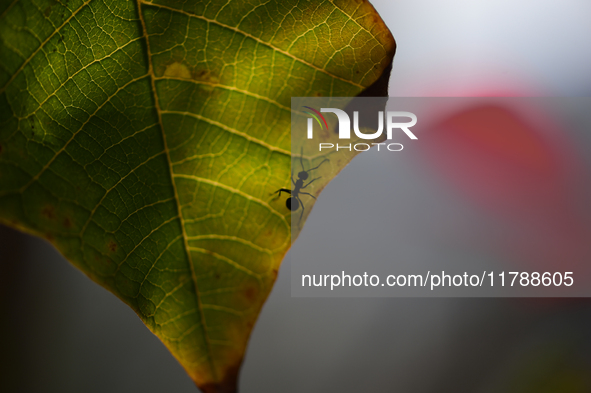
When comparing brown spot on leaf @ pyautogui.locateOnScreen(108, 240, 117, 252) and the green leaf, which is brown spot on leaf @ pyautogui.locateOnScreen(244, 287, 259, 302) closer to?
the green leaf

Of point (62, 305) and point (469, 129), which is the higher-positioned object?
point (469, 129)

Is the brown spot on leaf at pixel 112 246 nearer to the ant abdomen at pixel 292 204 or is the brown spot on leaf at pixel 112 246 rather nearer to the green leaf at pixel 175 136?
the green leaf at pixel 175 136

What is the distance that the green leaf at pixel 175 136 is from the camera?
0.86 feet

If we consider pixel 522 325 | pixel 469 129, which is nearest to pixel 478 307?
pixel 522 325

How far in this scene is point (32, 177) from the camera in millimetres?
254

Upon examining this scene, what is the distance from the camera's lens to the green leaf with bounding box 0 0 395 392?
→ 0.26 meters

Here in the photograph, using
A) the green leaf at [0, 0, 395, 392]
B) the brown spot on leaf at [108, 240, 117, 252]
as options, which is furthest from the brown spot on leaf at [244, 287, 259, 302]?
the brown spot on leaf at [108, 240, 117, 252]

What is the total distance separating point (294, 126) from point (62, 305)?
255cm

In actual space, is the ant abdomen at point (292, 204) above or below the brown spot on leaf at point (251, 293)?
above

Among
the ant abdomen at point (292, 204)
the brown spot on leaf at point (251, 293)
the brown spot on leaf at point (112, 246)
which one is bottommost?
the brown spot on leaf at point (251, 293)

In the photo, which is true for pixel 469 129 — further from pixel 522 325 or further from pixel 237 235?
pixel 237 235

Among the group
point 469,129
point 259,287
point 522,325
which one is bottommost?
point 259,287

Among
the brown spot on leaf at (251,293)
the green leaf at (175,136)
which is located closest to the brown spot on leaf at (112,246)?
the green leaf at (175,136)

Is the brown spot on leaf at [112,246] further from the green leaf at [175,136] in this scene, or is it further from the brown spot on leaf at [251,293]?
the brown spot on leaf at [251,293]
